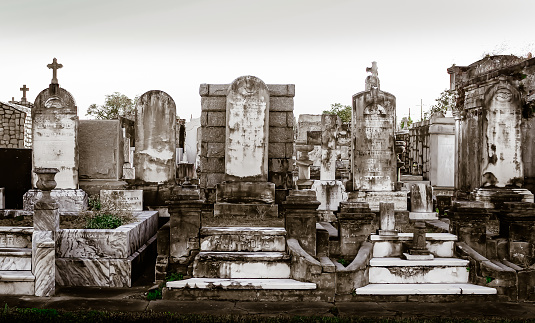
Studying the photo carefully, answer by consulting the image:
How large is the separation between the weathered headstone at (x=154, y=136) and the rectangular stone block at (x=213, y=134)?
1.82 metres

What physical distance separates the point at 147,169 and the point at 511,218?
6913mm

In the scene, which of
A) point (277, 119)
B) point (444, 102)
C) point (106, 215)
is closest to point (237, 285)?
point (106, 215)

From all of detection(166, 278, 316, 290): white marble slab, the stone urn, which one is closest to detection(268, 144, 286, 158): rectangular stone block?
detection(166, 278, 316, 290): white marble slab

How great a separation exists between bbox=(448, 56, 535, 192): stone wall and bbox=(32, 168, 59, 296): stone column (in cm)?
785

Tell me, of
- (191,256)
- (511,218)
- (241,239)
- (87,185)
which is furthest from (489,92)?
(87,185)

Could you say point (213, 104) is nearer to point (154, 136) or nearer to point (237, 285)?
point (154, 136)

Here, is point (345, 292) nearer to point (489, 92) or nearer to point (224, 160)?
point (224, 160)

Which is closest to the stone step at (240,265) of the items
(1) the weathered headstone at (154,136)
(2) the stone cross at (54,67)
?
(1) the weathered headstone at (154,136)

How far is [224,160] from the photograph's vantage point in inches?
309

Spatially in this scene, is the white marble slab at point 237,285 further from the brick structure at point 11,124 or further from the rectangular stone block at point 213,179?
the brick structure at point 11,124

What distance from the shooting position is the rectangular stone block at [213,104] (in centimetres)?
786

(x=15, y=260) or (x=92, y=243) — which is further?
(x=92, y=243)

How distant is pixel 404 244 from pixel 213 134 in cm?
375

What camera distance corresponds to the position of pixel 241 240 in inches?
264
